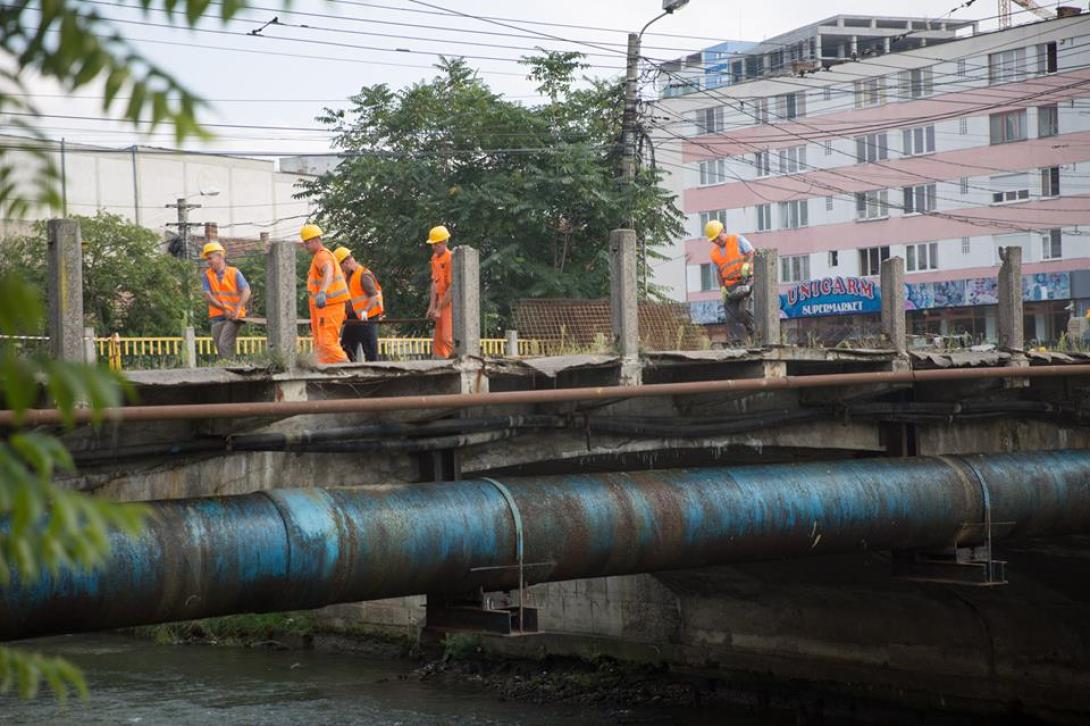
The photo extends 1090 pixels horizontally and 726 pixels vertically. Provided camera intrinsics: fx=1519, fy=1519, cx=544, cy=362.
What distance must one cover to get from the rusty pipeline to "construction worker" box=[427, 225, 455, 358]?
10.7 feet

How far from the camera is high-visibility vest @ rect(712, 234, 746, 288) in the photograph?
50.6ft

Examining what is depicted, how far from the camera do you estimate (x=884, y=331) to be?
13.1 metres

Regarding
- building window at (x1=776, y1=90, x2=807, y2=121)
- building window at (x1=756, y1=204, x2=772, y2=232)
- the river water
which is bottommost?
the river water

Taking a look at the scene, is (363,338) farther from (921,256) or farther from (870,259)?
(870,259)

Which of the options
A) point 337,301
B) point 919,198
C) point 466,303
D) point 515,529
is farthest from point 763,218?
point 515,529

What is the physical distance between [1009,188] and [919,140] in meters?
3.37

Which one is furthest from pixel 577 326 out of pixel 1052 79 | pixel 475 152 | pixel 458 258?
pixel 1052 79

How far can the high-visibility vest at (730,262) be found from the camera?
607 inches

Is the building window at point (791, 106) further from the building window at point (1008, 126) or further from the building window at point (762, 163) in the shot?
the building window at point (1008, 126)

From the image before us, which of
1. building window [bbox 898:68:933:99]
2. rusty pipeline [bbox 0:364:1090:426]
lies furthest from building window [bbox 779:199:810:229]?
rusty pipeline [bbox 0:364:1090:426]

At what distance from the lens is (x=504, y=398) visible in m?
9.47

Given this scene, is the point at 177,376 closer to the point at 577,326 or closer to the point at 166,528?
the point at 166,528

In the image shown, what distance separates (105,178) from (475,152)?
2614 cm

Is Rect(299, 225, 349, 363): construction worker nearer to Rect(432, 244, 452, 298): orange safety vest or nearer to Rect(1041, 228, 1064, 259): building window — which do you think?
Rect(432, 244, 452, 298): orange safety vest
